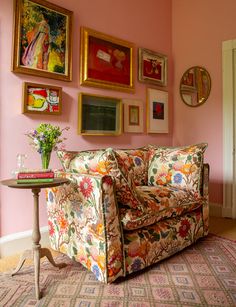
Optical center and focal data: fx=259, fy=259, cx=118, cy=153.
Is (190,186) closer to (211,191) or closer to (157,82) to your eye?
(211,191)

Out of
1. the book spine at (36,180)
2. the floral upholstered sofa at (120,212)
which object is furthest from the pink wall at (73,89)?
the book spine at (36,180)

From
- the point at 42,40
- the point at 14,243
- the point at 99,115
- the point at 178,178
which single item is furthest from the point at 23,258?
the point at 42,40

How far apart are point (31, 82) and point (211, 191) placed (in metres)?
2.53

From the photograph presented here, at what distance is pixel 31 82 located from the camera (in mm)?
2309

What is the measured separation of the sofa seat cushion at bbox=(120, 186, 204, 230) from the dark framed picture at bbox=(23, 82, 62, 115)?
44.2 inches

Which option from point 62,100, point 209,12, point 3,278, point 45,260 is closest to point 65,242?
point 45,260

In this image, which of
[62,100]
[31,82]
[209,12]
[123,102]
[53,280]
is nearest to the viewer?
[53,280]

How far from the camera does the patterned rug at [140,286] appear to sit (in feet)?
4.91

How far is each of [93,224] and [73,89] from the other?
4.87 ft

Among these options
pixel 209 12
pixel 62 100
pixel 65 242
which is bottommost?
pixel 65 242

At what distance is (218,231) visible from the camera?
2.71 m

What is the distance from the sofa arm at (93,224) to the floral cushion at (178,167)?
0.93m

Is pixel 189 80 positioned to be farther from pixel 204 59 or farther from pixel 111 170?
pixel 111 170

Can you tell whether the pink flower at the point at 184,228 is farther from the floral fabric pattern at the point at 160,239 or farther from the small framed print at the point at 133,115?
the small framed print at the point at 133,115
